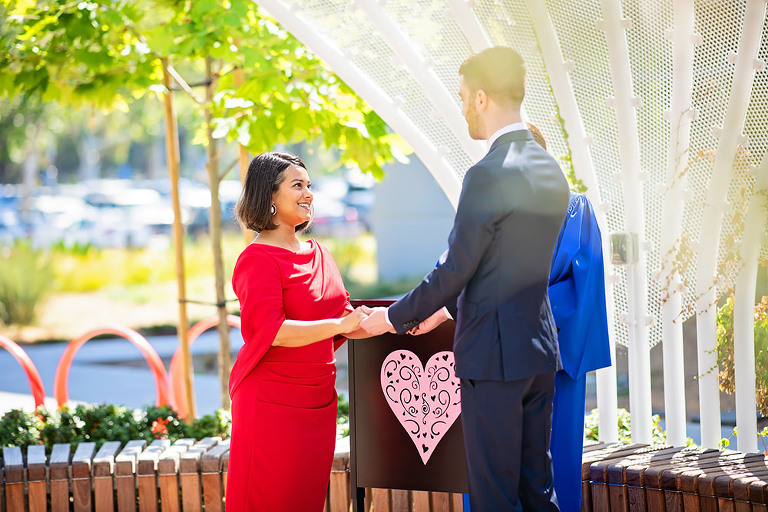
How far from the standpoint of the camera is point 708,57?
4.56 metres

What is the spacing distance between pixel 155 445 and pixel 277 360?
187cm

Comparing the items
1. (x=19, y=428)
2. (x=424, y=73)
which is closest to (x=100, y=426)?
(x=19, y=428)

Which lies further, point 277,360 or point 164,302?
point 164,302

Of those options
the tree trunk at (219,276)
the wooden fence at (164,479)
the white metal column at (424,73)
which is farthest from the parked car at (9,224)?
the white metal column at (424,73)

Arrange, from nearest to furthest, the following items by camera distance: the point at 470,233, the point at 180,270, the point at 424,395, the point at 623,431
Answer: the point at 470,233
the point at 424,395
the point at 623,431
the point at 180,270

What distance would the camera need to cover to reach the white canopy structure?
4.51 meters

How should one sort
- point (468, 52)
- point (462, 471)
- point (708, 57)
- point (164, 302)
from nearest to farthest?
point (462, 471), point (708, 57), point (468, 52), point (164, 302)

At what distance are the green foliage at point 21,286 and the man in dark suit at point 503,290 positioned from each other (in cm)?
1329

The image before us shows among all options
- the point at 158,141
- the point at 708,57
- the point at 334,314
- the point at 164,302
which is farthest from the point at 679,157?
the point at 158,141

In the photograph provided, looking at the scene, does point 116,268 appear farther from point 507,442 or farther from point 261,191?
point 507,442

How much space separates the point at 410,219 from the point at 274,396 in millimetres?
13472

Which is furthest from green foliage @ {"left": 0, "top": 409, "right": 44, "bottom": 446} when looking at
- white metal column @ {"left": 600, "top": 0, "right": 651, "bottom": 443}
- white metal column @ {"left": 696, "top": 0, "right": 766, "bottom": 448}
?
white metal column @ {"left": 696, "top": 0, "right": 766, "bottom": 448}

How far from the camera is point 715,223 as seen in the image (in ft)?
15.2

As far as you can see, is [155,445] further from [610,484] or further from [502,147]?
[502,147]
